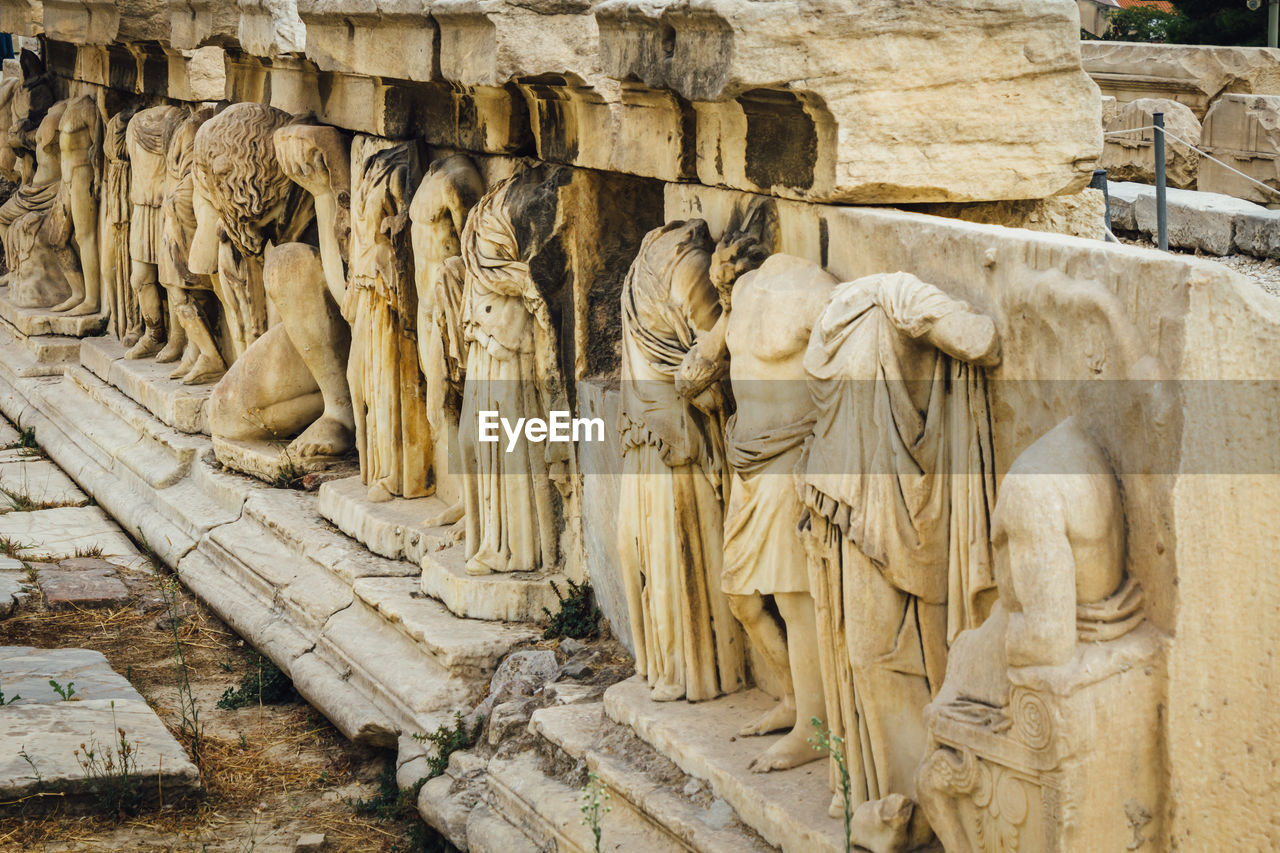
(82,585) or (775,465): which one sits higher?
(775,465)

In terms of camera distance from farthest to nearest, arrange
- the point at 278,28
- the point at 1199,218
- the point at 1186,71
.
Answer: the point at 1186,71 < the point at 1199,218 < the point at 278,28

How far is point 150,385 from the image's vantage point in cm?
1014

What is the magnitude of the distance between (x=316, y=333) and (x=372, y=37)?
6.39ft

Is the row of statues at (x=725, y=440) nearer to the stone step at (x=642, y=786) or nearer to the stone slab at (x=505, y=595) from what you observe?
the stone slab at (x=505, y=595)

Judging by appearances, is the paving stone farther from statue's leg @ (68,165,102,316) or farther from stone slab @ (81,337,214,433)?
statue's leg @ (68,165,102,316)

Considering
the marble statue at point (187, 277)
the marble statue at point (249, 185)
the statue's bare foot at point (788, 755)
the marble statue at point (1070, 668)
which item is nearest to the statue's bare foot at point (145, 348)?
the marble statue at point (187, 277)

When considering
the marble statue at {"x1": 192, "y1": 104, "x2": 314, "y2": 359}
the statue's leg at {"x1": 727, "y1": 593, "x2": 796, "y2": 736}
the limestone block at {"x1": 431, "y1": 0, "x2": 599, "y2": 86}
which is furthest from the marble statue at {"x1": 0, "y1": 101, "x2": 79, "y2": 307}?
the statue's leg at {"x1": 727, "y1": 593, "x2": 796, "y2": 736}

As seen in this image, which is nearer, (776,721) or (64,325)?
(776,721)

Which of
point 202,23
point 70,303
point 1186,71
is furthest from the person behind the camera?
point 1186,71

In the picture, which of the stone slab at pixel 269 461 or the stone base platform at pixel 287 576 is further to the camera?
the stone slab at pixel 269 461

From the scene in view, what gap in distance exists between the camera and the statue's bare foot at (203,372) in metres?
10.1

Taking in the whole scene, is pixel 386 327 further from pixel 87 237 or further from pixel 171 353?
pixel 87 237

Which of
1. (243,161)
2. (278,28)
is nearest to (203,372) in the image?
(243,161)

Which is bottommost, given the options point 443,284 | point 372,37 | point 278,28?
point 443,284
